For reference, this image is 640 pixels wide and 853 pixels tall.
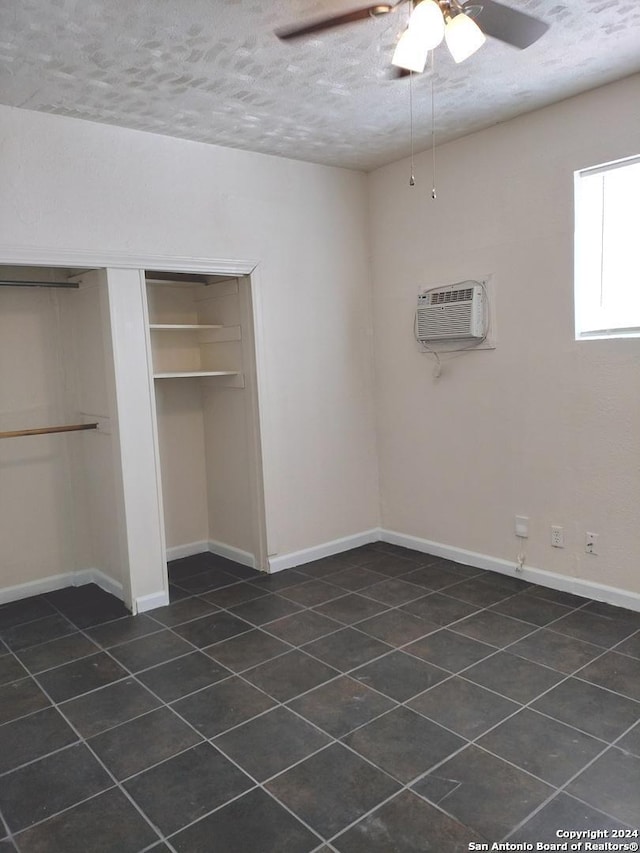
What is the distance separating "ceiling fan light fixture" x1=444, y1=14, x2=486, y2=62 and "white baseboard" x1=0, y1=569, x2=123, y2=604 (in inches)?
130

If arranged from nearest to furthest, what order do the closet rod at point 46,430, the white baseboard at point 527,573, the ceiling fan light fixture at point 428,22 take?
1. the ceiling fan light fixture at point 428,22
2. the white baseboard at point 527,573
3. the closet rod at point 46,430

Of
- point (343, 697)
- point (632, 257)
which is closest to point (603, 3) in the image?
point (632, 257)

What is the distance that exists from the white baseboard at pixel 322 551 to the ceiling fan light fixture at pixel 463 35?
10.4 ft

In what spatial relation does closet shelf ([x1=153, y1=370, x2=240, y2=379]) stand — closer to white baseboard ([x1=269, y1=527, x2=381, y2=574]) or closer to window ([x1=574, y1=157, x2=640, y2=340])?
white baseboard ([x1=269, y1=527, x2=381, y2=574])

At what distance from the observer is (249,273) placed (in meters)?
4.12

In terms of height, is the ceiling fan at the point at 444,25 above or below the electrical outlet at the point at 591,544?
above

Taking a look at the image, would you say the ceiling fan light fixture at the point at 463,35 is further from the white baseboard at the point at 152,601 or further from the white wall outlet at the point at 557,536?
the white baseboard at the point at 152,601

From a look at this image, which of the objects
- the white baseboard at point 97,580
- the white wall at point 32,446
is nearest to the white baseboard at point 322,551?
the white baseboard at point 97,580

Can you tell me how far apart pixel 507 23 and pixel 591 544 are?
8.48 feet

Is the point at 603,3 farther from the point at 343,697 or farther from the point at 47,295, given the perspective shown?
the point at 47,295

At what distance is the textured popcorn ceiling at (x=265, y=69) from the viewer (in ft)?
7.84

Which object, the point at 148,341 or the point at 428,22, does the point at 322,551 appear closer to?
the point at 148,341

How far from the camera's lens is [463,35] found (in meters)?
2.01

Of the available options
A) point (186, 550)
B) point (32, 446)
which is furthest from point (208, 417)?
point (32, 446)
